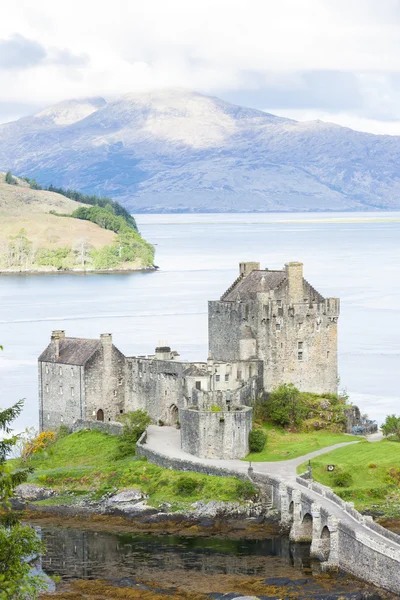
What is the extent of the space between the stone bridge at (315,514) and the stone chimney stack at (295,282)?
32.5ft

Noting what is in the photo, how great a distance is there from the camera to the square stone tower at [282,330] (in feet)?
229

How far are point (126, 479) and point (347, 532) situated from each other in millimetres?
16698

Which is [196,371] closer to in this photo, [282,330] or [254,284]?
[282,330]

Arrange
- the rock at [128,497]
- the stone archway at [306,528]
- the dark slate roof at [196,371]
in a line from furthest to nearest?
the dark slate roof at [196,371], the rock at [128,497], the stone archway at [306,528]

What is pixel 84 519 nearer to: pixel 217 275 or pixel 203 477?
pixel 203 477

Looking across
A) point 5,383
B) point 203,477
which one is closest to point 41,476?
point 203,477

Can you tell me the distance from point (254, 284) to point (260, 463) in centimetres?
1397

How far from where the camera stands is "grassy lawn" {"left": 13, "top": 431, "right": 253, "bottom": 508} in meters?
58.7

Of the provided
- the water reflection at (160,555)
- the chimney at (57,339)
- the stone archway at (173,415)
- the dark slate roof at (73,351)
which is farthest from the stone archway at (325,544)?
the chimney at (57,339)

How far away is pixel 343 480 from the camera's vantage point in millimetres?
57750

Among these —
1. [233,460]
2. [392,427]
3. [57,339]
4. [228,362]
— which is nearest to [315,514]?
[233,460]

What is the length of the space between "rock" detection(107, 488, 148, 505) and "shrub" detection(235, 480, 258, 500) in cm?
483

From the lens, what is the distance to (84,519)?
189ft

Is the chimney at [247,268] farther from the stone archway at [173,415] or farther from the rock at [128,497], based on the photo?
the rock at [128,497]
